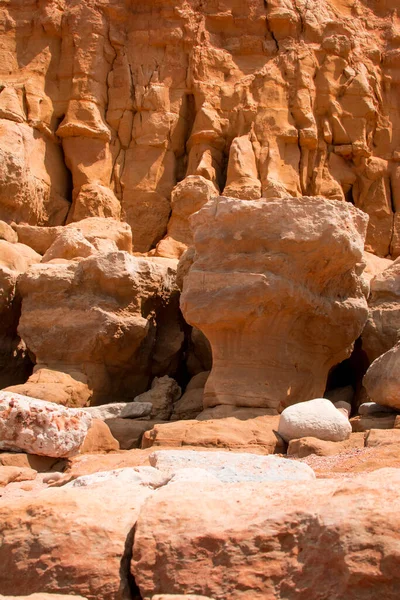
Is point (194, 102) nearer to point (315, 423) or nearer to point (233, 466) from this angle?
point (315, 423)

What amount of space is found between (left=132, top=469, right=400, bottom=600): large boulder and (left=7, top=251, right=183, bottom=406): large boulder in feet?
19.7

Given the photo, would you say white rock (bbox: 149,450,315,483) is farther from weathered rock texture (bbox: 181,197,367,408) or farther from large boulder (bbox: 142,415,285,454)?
weathered rock texture (bbox: 181,197,367,408)

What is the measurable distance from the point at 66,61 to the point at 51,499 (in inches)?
630

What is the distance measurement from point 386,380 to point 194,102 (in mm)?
11934

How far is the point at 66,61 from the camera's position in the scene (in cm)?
1730

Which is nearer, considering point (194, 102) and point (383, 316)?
point (383, 316)

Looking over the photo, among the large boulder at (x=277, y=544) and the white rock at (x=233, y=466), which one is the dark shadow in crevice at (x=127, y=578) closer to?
the large boulder at (x=277, y=544)

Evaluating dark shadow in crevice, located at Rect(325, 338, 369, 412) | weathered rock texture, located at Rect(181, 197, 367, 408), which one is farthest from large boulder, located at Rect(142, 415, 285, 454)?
dark shadow in crevice, located at Rect(325, 338, 369, 412)

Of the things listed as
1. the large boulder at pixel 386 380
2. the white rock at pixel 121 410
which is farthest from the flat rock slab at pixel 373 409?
the white rock at pixel 121 410

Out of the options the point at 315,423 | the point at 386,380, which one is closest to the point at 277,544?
the point at 315,423

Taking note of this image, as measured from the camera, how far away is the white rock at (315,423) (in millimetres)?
6164

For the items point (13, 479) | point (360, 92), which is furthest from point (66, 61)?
point (13, 479)

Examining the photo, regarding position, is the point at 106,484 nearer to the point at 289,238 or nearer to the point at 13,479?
the point at 13,479

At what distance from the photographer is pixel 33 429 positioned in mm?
5508
